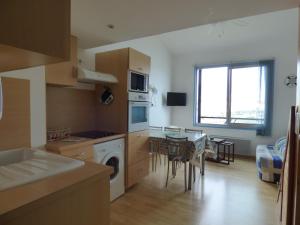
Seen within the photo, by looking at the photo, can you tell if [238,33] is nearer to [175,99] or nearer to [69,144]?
[175,99]

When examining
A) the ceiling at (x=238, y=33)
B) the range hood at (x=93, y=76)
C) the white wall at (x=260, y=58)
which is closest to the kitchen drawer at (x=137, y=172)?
the range hood at (x=93, y=76)

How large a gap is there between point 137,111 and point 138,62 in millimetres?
751

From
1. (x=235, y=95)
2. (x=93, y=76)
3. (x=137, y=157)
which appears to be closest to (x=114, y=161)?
(x=137, y=157)

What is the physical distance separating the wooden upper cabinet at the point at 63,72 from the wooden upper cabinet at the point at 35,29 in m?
1.54

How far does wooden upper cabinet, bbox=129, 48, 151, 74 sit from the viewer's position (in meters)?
2.88

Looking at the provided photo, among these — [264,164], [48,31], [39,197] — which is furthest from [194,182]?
[48,31]

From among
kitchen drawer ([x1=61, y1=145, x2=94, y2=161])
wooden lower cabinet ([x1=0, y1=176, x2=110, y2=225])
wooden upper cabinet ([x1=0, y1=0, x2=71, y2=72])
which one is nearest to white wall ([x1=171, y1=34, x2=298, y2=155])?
kitchen drawer ([x1=61, y1=145, x2=94, y2=161])

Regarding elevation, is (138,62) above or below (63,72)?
above

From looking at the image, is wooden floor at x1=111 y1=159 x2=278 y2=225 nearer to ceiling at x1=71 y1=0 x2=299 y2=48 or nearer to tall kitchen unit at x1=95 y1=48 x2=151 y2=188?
tall kitchen unit at x1=95 y1=48 x2=151 y2=188

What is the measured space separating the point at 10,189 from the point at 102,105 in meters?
2.33

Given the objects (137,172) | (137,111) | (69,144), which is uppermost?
(137,111)

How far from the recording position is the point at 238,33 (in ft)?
15.5

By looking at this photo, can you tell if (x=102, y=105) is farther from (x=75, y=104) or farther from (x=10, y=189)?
(x=10, y=189)

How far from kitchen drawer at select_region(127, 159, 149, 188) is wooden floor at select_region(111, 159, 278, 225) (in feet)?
0.44
